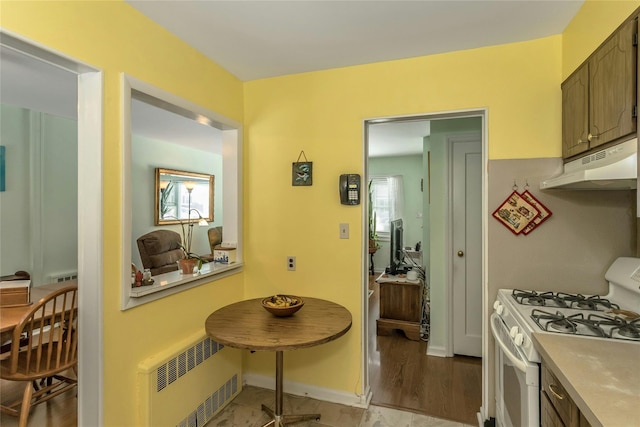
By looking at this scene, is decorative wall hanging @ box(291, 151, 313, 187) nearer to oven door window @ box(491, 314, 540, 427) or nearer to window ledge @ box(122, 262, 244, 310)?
window ledge @ box(122, 262, 244, 310)

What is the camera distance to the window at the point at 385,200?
6.83 m

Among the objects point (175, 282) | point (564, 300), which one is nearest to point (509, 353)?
point (564, 300)

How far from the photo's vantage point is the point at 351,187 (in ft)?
7.46

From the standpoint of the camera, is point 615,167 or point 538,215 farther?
point 538,215

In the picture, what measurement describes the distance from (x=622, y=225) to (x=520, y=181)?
57 cm

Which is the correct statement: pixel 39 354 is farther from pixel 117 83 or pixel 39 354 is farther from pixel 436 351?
pixel 436 351

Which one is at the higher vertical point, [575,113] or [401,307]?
[575,113]

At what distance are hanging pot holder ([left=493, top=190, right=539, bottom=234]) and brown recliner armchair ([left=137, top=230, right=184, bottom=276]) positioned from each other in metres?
3.92

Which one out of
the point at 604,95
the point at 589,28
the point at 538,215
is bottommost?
the point at 538,215

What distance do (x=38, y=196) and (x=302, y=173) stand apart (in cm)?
312

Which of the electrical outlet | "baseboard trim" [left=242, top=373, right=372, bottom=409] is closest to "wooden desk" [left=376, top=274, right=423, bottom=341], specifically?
"baseboard trim" [left=242, top=373, right=372, bottom=409]

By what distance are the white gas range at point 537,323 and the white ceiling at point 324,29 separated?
4.70 feet

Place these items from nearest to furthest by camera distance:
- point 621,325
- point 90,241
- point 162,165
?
point 621,325, point 90,241, point 162,165

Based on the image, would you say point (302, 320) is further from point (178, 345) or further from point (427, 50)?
point (427, 50)
